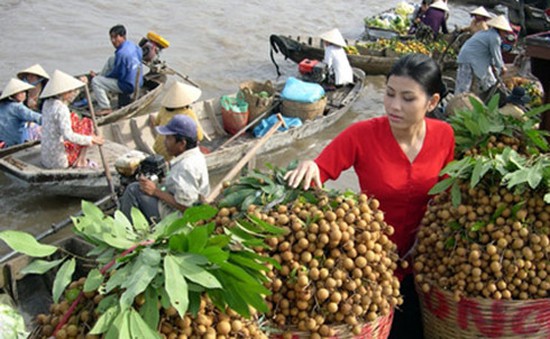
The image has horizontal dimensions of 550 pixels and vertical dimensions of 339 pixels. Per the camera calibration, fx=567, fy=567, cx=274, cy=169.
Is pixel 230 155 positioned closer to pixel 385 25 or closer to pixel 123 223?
pixel 123 223

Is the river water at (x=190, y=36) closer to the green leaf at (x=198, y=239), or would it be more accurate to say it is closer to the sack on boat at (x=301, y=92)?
the sack on boat at (x=301, y=92)

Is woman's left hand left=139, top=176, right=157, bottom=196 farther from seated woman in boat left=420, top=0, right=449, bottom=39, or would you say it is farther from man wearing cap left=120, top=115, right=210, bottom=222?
seated woman in boat left=420, top=0, right=449, bottom=39

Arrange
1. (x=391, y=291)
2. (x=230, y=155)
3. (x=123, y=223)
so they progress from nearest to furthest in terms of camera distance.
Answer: (x=123, y=223) < (x=391, y=291) < (x=230, y=155)

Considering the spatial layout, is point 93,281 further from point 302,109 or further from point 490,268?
point 302,109

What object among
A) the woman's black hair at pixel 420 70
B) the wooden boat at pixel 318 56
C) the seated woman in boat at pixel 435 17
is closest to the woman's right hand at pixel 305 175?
the woman's black hair at pixel 420 70

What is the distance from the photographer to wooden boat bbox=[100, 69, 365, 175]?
6.87m

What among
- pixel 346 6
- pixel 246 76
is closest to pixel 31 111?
pixel 246 76

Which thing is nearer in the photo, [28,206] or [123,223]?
[123,223]

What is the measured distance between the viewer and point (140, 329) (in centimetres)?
159

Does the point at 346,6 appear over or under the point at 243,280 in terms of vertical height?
under

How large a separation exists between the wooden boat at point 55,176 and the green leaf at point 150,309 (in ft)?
14.4

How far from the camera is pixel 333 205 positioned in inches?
87.4

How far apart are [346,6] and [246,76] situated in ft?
30.7

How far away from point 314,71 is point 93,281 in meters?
7.99
